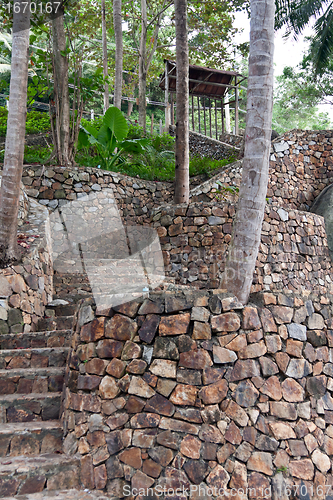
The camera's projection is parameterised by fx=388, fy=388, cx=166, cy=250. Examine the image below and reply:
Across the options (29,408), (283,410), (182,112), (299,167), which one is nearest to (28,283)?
(29,408)

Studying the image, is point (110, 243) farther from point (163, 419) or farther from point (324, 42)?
point (324, 42)

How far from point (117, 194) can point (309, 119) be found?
857 inches

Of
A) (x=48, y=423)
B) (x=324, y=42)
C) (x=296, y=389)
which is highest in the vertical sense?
(x=324, y=42)

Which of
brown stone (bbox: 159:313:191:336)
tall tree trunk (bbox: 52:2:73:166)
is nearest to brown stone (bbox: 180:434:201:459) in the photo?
brown stone (bbox: 159:313:191:336)

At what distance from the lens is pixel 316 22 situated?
12883 millimetres

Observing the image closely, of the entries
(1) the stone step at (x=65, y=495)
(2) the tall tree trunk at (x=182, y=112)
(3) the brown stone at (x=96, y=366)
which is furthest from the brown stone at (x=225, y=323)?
(2) the tall tree trunk at (x=182, y=112)

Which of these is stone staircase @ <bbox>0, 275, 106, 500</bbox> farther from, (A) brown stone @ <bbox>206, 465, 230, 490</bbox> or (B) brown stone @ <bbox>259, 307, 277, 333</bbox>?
(B) brown stone @ <bbox>259, 307, 277, 333</bbox>

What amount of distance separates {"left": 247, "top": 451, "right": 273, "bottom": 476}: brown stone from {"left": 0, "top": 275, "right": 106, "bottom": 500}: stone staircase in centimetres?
108

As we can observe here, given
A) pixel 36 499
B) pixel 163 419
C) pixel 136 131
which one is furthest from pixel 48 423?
pixel 136 131

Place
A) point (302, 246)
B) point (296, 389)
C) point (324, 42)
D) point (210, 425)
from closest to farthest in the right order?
point (210, 425) < point (296, 389) < point (302, 246) < point (324, 42)

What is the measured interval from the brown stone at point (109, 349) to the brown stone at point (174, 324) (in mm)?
353

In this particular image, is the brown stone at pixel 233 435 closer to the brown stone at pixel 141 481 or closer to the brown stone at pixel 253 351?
the brown stone at pixel 253 351

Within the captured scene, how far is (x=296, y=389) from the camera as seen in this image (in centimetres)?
299

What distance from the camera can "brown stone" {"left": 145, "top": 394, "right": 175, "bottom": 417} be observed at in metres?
2.80
